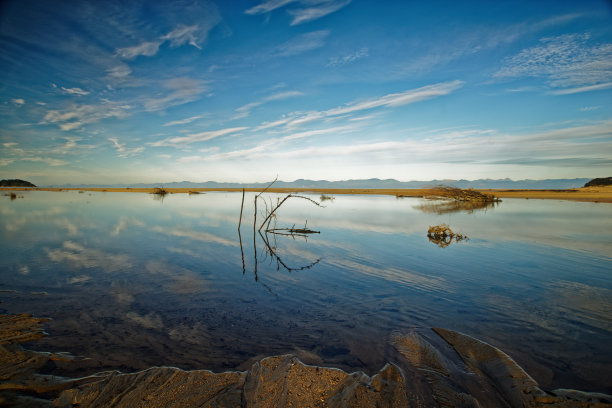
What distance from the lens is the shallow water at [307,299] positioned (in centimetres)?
397

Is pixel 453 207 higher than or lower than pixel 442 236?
higher

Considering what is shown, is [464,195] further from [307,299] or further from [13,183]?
[13,183]

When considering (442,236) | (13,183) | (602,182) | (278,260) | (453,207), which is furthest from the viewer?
(13,183)

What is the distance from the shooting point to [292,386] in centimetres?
317

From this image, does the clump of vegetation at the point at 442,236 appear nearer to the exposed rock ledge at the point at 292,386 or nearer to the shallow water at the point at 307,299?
the shallow water at the point at 307,299

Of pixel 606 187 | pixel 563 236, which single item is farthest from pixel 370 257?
pixel 606 187

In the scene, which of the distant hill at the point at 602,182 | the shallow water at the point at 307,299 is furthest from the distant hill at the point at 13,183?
the distant hill at the point at 602,182

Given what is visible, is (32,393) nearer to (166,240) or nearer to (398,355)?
(398,355)

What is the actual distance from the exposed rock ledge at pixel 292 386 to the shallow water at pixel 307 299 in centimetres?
26

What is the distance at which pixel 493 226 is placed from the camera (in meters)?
16.9

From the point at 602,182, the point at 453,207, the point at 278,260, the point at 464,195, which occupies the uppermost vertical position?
the point at 602,182

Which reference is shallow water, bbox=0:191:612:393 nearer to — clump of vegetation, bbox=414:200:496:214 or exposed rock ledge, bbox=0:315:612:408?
exposed rock ledge, bbox=0:315:612:408

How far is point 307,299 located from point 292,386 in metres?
2.97

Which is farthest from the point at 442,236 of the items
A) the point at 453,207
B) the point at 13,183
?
the point at 13,183
